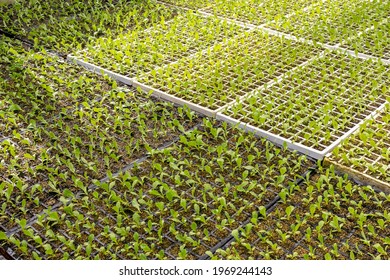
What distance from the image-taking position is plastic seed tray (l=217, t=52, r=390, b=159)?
10.7 feet

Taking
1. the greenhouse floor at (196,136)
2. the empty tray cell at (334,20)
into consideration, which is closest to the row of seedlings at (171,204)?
the greenhouse floor at (196,136)

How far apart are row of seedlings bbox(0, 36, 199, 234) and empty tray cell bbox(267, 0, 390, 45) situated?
1.68 m

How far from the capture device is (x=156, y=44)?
448 cm

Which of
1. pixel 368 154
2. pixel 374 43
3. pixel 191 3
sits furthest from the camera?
pixel 191 3

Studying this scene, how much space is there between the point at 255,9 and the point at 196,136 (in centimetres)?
250

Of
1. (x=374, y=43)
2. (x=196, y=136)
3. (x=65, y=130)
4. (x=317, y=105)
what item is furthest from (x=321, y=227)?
(x=374, y=43)

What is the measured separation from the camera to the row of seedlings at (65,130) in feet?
9.48

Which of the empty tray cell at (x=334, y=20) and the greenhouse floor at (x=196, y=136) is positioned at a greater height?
the greenhouse floor at (x=196, y=136)

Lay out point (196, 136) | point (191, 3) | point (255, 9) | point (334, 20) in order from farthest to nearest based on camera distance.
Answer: point (191, 3), point (255, 9), point (334, 20), point (196, 136)

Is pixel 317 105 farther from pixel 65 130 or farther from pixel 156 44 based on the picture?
pixel 65 130

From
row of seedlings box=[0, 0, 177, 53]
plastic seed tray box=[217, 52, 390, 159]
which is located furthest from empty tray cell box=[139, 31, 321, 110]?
row of seedlings box=[0, 0, 177, 53]

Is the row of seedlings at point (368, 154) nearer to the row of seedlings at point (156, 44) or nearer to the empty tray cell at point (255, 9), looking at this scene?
the row of seedlings at point (156, 44)

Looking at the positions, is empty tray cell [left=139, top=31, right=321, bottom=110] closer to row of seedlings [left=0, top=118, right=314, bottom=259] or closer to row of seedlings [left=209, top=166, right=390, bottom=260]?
row of seedlings [left=0, top=118, right=314, bottom=259]

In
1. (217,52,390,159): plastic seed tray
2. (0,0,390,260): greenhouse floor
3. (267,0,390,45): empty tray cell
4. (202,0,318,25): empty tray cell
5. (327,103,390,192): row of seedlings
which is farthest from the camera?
(202,0,318,25): empty tray cell
